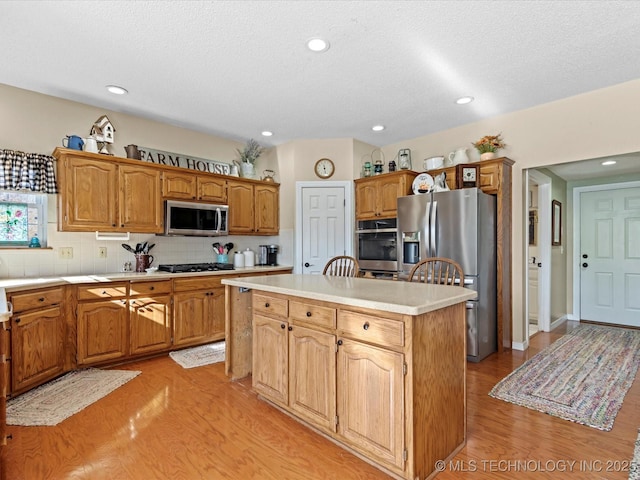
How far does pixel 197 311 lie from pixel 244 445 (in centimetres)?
207

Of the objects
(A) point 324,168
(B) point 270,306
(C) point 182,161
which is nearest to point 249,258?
(C) point 182,161

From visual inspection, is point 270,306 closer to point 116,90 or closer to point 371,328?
point 371,328

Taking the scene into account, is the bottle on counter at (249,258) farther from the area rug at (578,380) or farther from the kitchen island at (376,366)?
the area rug at (578,380)

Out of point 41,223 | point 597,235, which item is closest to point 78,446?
point 41,223

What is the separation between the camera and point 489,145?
379 cm

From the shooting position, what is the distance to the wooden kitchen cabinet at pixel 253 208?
4414mm

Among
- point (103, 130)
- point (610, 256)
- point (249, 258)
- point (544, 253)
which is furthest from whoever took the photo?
point (610, 256)

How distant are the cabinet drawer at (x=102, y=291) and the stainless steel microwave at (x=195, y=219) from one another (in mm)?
806

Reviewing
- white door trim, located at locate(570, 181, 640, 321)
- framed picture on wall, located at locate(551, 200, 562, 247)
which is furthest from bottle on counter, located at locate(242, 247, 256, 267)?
white door trim, located at locate(570, 181, 640, 321)

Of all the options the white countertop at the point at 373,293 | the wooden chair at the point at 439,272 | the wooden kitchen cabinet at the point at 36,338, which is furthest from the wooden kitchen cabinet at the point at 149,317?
the wooden chair at the point at 439,272

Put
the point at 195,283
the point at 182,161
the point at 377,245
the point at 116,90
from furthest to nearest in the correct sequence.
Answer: the point at 377,245
the point at 182,161
the point at 195,283
the point at 116,90

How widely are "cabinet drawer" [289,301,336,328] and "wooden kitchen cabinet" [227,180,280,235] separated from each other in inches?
97.4

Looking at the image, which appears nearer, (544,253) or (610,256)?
(544,253)

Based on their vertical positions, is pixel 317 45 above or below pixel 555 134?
above
